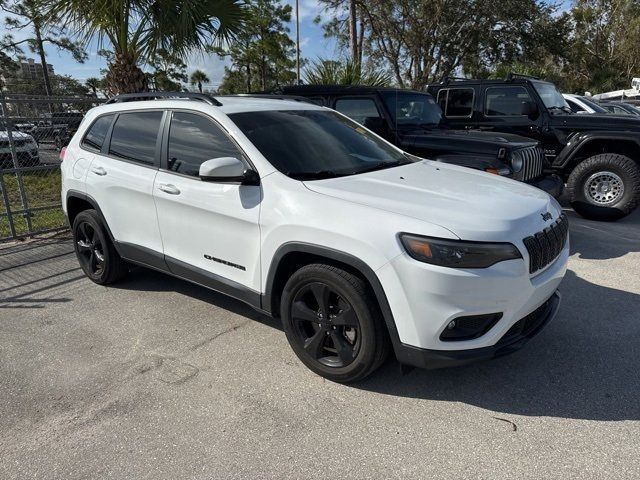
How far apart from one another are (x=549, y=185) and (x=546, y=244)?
348 centimetres

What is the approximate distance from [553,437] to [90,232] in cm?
424

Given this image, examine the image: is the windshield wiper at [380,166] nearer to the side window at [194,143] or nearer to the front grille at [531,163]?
the side window at [194,143]

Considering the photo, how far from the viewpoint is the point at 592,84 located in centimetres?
3822

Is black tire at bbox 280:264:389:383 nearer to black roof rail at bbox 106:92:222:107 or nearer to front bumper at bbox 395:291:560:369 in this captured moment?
front bumper at bbox 395:291:560:369

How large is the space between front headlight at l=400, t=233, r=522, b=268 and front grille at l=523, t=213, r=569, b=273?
10.2 inches

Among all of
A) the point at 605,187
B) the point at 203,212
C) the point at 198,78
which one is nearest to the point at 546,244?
the point at 203,212

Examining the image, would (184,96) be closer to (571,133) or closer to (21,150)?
(21,150)

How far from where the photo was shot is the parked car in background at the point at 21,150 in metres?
6.32

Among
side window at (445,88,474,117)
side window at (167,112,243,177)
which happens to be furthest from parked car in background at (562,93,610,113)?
side window at (167,112,243,177)

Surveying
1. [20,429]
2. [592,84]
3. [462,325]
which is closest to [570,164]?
[462,325]

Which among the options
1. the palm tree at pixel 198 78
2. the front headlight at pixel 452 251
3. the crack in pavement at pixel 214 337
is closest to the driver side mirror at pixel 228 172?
the front headlight at pixel 452 251

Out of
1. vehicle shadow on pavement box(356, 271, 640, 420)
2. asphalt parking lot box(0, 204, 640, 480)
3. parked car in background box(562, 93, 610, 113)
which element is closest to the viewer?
asphalt parking lot box(0, 204, 640, 480)

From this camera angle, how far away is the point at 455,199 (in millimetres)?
2881

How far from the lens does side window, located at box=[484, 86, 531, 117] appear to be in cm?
757
